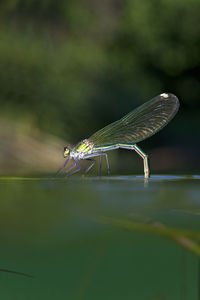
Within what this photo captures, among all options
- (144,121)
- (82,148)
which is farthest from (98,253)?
(144,121)

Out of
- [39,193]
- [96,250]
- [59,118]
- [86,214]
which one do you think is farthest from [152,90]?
[96,250]

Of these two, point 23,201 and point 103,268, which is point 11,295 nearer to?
point 103,268

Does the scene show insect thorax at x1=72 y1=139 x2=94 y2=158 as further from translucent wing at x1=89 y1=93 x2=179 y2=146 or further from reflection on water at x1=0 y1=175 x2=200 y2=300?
reflection on water at x1=0 y1=175 x2=200 y2=300

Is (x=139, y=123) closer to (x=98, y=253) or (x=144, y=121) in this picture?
(x=144, y=121)

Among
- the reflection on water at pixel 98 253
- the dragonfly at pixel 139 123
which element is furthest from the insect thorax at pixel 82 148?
the reflection on water at pixel 98 253

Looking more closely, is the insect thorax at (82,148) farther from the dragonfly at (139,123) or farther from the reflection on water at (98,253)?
the reflection on water at (98,253)

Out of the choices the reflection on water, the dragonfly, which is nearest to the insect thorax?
the dragonfly
